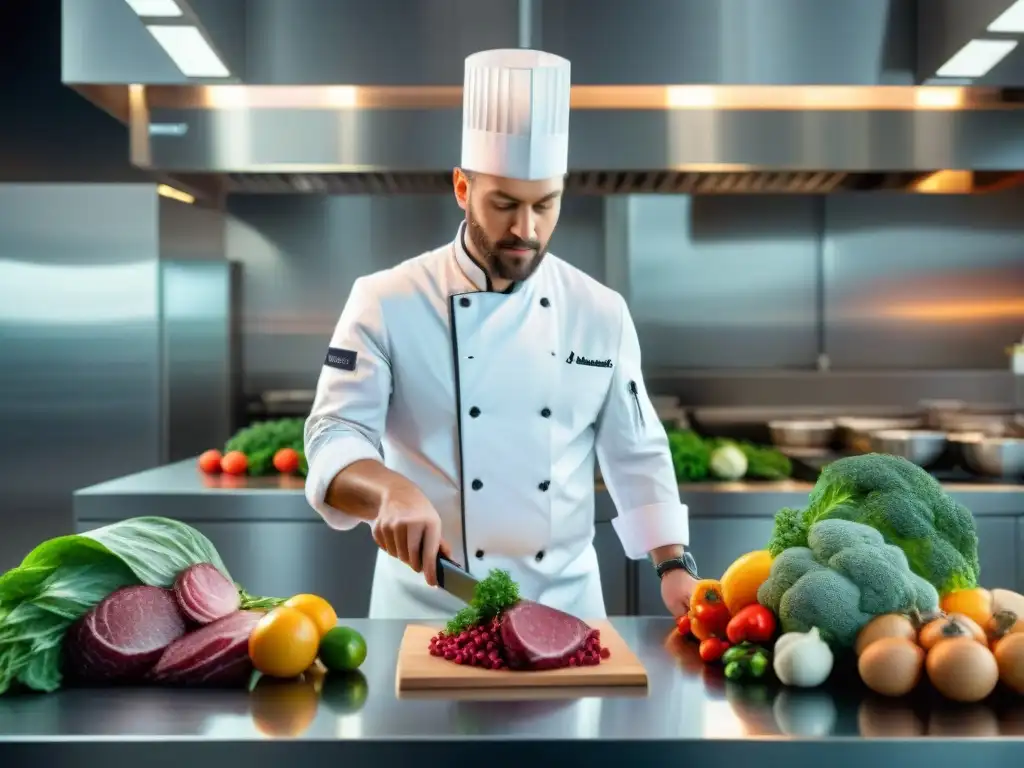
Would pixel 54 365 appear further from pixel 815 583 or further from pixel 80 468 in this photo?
pixel 815 583

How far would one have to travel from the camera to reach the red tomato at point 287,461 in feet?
11.9

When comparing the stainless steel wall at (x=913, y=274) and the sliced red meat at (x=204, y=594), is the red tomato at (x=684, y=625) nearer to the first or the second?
the sliced red meat at (x=204, y=594)

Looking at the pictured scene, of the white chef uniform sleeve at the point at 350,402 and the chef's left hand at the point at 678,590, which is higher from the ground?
the white chef uniform sleeve at the point at 350,402

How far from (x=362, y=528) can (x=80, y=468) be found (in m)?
1.72

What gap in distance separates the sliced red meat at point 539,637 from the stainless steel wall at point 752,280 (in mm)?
3433

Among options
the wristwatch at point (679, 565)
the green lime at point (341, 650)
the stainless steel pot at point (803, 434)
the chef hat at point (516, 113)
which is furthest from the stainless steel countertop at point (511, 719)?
the stainless steel pot at point (803, 434)

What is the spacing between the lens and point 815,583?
4.85 ft

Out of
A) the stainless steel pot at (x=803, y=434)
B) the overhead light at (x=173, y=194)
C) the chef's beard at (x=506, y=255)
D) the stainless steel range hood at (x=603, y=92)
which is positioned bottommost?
the stainless steel pot at (x=803, y=434)

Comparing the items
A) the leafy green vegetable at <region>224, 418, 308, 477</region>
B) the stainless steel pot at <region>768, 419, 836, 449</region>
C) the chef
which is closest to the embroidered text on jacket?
the chef

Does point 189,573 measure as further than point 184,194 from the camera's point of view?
No

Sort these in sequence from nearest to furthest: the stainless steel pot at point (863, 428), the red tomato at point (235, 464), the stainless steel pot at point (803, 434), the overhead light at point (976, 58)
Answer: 1. the overhead light at point (976, 58)
2. the red tomato at point (235, 464)
3. the stainless steel pot at point (863, 428)
4. the stainless steel pot at point (803, 434)

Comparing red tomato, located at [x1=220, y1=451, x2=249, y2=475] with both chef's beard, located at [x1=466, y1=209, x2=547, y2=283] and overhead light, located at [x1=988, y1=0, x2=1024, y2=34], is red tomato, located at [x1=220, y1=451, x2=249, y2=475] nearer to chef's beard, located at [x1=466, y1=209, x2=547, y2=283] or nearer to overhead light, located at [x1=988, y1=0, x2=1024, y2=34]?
chef's beard, located at [x1=466, y1=209, x2=547, y2=283]

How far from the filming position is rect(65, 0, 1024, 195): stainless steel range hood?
3.45 m

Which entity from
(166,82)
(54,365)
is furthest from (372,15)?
(54,365)
